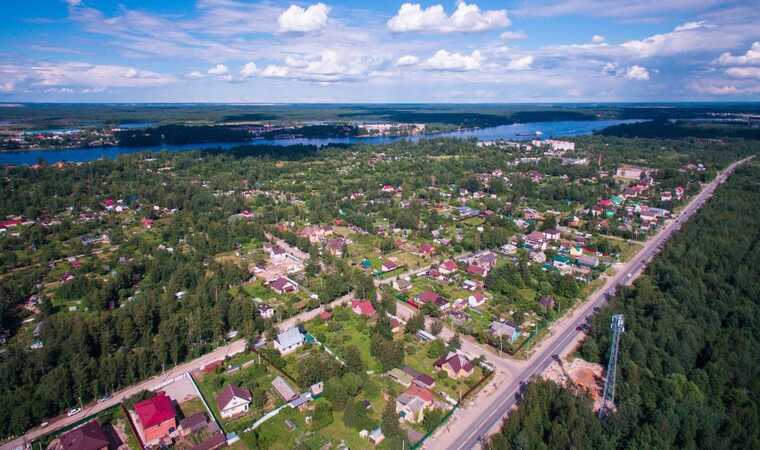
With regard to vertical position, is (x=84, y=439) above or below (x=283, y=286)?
above

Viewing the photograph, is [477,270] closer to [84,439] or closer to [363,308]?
[363,308]

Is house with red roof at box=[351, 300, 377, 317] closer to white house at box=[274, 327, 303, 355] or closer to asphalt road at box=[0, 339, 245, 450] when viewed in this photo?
white house at box=[274, 327, 303, 355]

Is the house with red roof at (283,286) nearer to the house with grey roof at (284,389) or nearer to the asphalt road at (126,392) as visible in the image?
the asphalt road at (126,392)

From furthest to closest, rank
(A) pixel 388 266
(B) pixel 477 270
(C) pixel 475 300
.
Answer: (A) pixel 388 266, (B) pixel 477 270, (C) pixel 475 300

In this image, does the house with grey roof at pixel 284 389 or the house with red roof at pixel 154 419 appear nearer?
the house with red roof at pixel 154 419

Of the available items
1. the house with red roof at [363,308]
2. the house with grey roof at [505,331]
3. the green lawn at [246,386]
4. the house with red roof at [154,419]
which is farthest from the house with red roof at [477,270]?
the house with red roof at [154,419]

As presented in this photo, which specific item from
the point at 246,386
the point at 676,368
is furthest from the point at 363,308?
the point at 676,368

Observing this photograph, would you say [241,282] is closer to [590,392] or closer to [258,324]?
[258,324]
